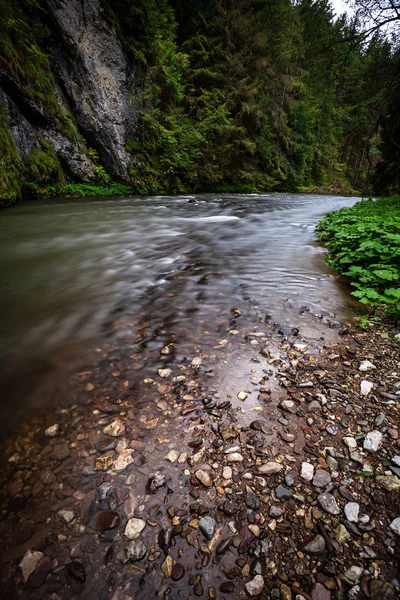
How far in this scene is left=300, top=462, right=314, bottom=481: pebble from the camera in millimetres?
1411

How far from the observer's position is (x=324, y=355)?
2.37 meters

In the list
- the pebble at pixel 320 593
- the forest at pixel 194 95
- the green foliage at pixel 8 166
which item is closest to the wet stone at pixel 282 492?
the pebble at pixel 320 593

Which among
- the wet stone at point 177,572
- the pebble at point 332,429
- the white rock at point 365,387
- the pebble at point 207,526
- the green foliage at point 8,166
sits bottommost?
the wet stone at point 177,572

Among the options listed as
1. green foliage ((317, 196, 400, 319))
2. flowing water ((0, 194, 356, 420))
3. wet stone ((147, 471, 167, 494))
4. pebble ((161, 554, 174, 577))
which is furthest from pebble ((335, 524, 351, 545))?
green foliage ((317, 196, 400, 319))

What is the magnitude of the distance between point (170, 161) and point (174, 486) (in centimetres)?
1639

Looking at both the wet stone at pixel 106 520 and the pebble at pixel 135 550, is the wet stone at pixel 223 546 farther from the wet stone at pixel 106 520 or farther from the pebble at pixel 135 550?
the wet stone at pixel 106 520

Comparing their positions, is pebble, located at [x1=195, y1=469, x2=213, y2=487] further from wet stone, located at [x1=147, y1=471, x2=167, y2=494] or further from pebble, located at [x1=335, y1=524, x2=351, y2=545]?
pebble, located at [x1=335, y1=524, x2=351, y2=545]

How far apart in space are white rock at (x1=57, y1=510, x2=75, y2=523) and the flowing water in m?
0.97

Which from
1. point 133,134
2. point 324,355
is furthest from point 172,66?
point 324,355

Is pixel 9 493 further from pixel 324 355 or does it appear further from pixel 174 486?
pixel 324 355

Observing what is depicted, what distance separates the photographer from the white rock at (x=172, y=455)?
1.52 m

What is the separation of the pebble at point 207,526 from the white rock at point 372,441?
0.93 meters

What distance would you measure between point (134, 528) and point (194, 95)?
23.1m

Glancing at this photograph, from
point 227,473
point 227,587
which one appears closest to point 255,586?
point 227,587
